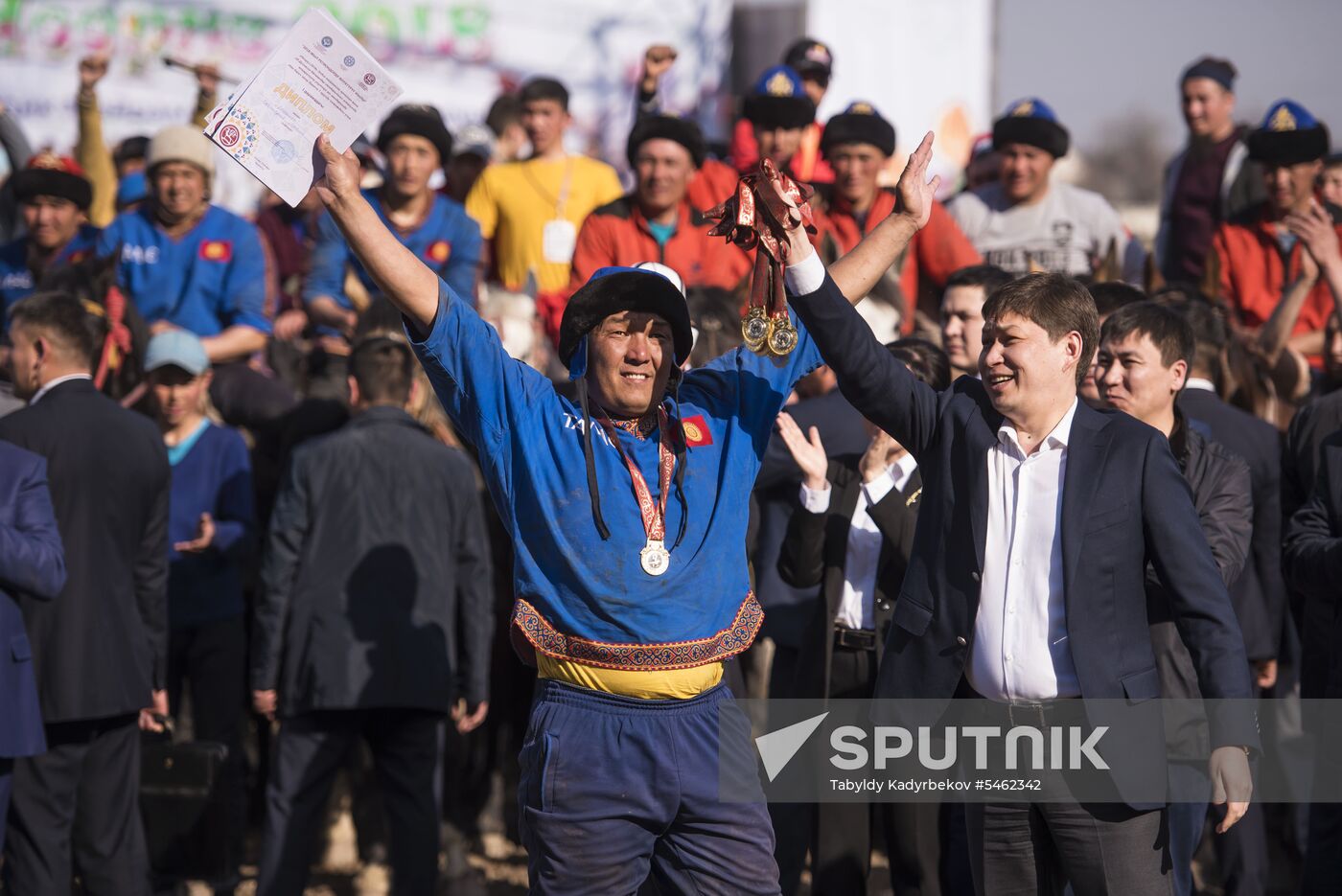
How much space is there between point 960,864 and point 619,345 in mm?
2396

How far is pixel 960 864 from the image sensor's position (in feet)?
17.2

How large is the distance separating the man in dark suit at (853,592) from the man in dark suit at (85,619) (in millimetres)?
2404

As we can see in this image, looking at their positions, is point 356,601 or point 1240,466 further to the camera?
point 356,601

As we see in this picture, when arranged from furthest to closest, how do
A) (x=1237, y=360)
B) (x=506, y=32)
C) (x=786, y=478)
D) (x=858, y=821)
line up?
1. (x=506, y=32)
2. (x=1237, y=360)
3. (x=786, y=478)
4. (x=858, y=821)

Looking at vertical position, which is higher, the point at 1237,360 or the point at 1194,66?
the point at 1194,66

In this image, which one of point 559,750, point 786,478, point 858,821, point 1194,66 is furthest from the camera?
point 1194,66

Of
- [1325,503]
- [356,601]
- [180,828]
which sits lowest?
[180,828]

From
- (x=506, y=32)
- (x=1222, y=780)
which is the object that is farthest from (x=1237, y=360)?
(x=506, y=32)

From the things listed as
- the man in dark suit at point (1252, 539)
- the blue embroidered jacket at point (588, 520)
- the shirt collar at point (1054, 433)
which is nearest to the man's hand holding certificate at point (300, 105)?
the blue embroidered jacket at point (588, 520)

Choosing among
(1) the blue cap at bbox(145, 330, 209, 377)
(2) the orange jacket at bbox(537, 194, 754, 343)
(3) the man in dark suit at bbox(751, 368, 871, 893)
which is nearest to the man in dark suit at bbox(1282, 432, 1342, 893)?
(3) the man in dark suit at bbox(751, 368, 871, 893)

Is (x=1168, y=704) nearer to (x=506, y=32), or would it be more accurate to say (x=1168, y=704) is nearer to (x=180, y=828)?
(x=180, y=828)

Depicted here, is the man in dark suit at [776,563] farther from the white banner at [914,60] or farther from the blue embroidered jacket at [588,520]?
the white banner at [914,60]

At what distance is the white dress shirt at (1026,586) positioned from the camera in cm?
394

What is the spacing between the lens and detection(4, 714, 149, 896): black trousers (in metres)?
5.33
